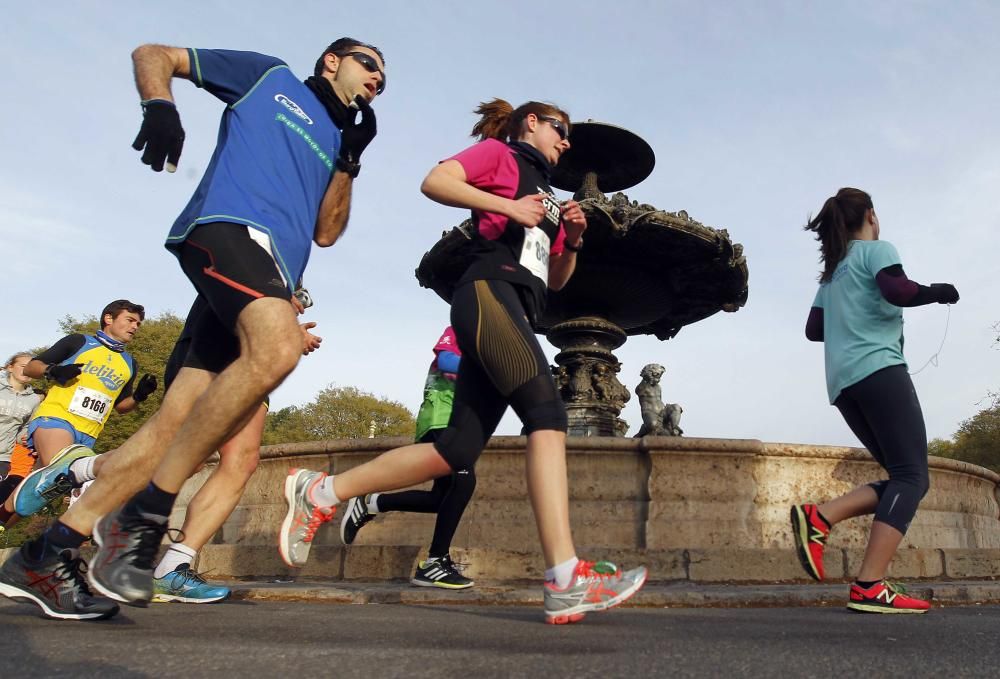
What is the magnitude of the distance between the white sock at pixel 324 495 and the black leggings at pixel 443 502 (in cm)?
167

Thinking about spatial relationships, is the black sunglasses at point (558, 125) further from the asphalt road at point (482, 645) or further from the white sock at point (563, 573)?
the asphalt road at point (482, 645)

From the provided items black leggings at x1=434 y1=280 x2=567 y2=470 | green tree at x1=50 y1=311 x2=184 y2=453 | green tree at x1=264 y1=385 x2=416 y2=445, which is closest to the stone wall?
black leggings at x1=434 y1=280 x2=567 y2=470

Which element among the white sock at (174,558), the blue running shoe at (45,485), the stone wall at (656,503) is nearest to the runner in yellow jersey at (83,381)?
the blue running shoe at (45,485)

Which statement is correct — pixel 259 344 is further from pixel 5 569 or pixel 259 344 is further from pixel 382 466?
pixel 5 569

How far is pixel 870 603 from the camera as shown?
376 centimetres

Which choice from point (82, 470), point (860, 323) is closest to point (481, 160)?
point (860, 323)

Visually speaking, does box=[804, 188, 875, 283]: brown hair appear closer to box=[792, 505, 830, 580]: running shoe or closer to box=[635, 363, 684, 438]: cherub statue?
box=[792, 505, 830, 580]: running shoe

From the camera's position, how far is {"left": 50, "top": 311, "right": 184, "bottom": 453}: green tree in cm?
3565

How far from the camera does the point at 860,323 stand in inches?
165

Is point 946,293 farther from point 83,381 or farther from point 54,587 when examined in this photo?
point 83,381

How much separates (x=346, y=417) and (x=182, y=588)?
5923cm

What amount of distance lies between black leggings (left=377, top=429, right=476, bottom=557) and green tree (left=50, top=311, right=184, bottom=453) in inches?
1309

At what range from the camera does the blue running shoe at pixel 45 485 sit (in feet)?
16.2

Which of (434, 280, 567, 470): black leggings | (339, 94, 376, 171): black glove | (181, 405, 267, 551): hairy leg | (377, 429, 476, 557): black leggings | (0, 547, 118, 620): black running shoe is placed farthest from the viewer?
(377, 429, 476, 557): black leggings
